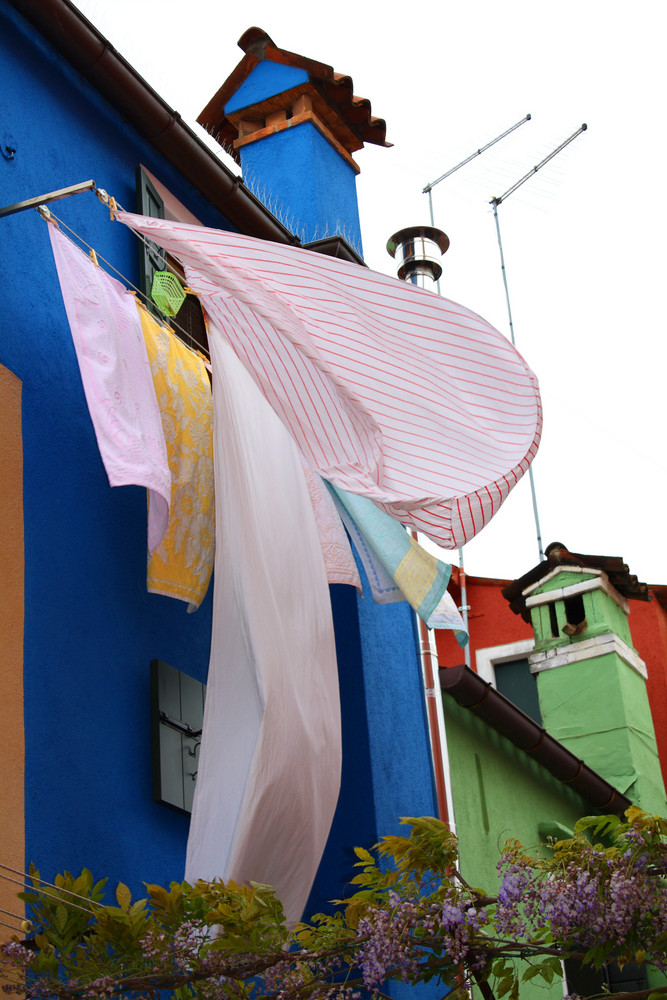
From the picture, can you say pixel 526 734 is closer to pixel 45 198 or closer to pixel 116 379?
pixel 116 379

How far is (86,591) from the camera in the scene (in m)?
4.98

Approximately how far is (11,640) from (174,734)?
109 centimetres

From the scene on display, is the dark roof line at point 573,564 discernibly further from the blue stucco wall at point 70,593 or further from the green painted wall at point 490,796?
the blue stucco wall at point 70,593

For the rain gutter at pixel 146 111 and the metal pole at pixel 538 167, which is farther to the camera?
the metal pole at pixel 538 167

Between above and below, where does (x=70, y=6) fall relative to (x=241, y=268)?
above

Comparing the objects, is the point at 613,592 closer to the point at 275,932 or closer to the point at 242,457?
the point at 242,457

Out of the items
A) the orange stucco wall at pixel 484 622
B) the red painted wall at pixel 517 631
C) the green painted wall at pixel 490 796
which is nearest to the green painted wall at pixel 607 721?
the green painted wall at pixel 490 796

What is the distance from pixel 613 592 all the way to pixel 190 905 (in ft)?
31.6

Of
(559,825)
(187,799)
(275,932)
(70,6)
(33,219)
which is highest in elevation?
(70,6)

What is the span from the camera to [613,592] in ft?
42.0

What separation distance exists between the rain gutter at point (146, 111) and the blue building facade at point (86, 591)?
1cm

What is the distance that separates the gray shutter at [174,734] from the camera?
511 centimetres

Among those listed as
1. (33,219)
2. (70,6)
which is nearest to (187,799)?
(33,219)

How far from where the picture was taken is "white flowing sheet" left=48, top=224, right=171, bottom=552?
14.7 ft
